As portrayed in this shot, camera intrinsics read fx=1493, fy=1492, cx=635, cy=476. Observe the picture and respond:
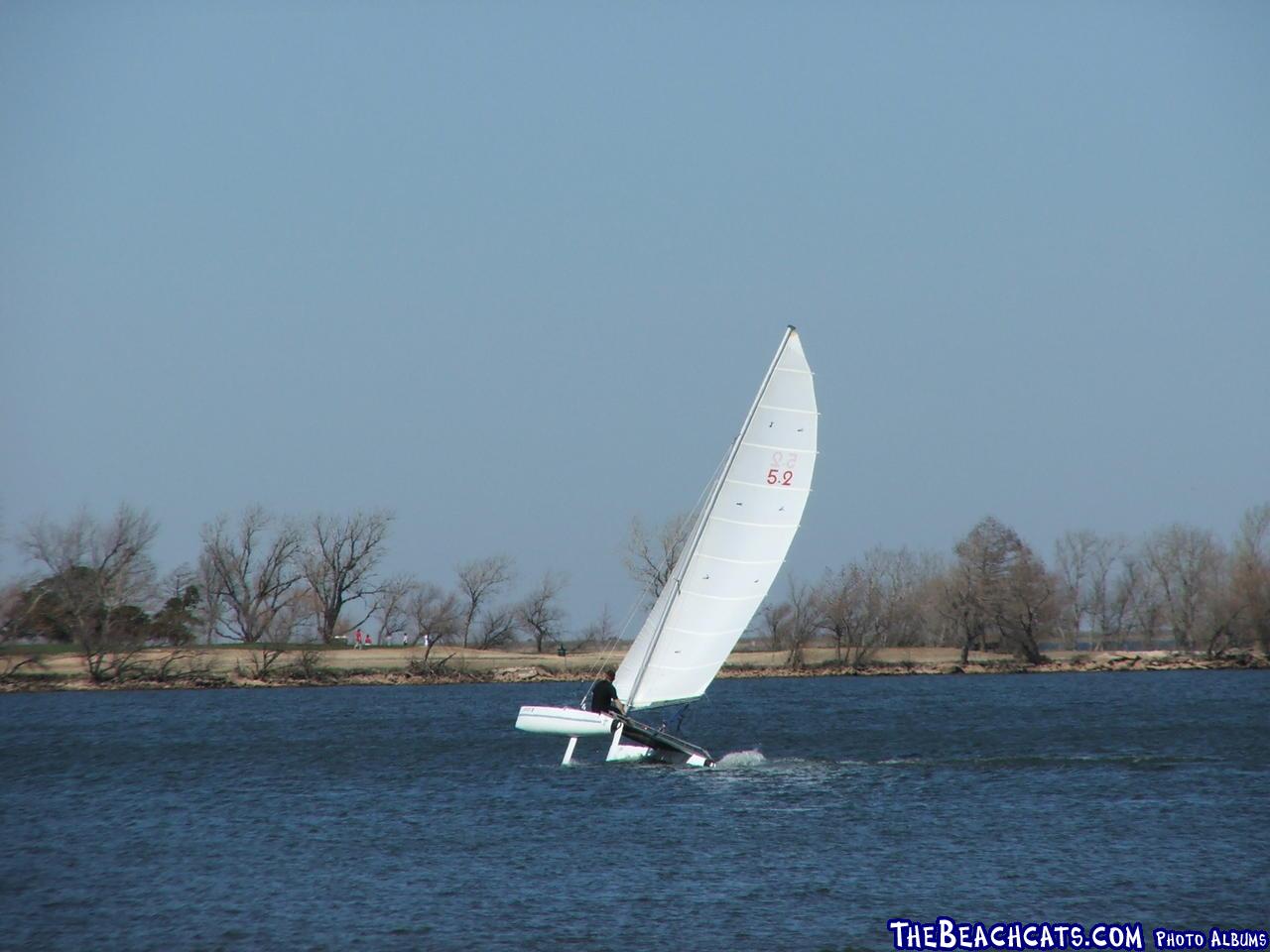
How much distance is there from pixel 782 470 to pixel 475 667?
208ft

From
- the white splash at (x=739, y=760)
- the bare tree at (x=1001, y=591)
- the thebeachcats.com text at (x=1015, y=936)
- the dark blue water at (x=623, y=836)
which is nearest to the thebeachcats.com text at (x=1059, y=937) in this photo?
the thebeachcats.com text at (x=1015, y=936)

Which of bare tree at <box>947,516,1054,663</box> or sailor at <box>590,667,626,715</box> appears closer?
sailor at <box>590,667,626,715</box>

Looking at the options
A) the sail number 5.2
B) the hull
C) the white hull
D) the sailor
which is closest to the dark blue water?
the hull

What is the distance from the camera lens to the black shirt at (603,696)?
35.7 m

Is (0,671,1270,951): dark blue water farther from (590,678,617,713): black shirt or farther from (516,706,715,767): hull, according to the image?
(590,678,617,713): black shirt

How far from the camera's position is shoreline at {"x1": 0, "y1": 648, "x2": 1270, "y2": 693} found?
84750 mm

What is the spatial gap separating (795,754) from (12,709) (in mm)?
46237

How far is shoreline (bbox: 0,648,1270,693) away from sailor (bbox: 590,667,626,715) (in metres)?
47.8

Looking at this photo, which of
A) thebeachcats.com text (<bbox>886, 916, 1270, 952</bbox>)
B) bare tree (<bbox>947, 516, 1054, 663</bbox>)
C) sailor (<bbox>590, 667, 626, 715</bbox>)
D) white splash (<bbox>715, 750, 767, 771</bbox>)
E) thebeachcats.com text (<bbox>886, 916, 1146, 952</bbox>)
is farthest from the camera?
bare tree (<bbox>947, 516, 1054, 663</bbox>)

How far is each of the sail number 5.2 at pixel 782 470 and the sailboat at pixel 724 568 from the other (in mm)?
23

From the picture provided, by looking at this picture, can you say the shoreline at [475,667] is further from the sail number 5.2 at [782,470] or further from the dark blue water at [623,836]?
the sail number 5.2 at [782,470]

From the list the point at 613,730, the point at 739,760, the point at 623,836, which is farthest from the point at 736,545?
the point at 623,836

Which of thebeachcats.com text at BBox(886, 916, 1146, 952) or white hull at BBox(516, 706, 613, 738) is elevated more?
white hull at BBox(516, 706, 613, 738)

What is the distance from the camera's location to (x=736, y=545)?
35344 mm
